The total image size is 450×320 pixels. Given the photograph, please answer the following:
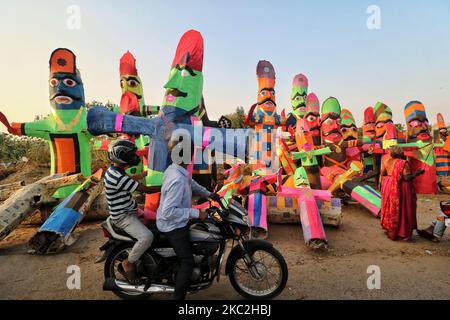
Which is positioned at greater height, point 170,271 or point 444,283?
point 170,271

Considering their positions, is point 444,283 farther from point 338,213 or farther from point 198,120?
point 198,120

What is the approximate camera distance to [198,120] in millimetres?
5582

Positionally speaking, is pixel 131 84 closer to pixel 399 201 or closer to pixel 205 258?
pixel 205 258

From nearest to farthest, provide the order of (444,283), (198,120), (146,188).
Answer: (146,188), (444,283), (198,120)

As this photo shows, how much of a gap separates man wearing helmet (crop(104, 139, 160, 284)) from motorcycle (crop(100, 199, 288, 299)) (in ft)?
0.35

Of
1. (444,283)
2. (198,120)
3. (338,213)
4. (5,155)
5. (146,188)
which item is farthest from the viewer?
(5,155)

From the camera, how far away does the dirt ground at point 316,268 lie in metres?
3.56

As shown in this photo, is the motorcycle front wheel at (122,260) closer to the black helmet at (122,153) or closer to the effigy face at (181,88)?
the black helmet at (122,153)

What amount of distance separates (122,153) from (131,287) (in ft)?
4.98

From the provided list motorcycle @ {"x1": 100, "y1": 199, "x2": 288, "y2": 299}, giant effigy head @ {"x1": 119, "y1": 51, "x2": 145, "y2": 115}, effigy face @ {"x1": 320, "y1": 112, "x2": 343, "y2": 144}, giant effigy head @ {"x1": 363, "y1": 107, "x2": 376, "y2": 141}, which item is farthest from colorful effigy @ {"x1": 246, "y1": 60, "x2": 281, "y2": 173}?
giant effigy head @ {"x1": 363, "y1": 107, "x2": 376, "y2": 141}

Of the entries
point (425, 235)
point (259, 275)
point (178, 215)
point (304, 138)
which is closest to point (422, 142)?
point (304, 138)

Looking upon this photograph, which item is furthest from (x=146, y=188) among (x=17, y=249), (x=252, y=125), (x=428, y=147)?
(x=428, y=147)
